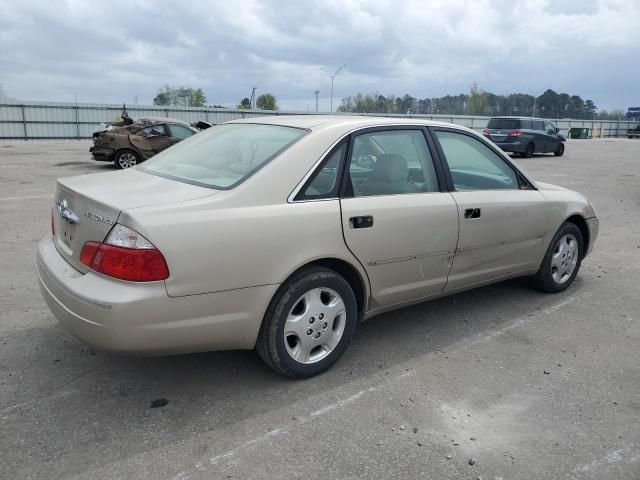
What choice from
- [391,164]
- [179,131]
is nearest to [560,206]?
[391,164]

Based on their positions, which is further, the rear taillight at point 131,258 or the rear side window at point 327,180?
the rear side window at point 327,180

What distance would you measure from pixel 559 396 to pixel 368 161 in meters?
1.83

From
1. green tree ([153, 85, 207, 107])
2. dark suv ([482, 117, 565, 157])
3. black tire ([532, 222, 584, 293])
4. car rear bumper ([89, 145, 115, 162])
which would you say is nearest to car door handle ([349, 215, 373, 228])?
black tire ([532, 222, 584, 293])

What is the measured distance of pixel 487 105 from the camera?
306ft

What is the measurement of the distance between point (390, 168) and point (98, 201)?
184cm

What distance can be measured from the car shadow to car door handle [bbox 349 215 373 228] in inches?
36.1

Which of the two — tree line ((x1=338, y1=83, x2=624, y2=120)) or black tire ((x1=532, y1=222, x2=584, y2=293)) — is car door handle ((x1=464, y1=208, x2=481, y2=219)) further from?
tree line ((x1=338, y1=83, x2=624, y2=120))

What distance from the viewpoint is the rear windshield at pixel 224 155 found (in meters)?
3.27

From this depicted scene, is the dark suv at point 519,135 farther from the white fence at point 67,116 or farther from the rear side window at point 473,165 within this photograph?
the rear side window at point 473,165

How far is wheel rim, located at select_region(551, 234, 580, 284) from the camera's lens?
195 inches

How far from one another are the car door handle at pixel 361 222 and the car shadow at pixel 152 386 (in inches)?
36.1

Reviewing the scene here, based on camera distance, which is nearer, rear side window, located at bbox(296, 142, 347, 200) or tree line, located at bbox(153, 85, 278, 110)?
rear side window, located at bbox(296, 142, 347, 200)

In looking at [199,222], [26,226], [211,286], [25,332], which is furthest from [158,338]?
[26,226]

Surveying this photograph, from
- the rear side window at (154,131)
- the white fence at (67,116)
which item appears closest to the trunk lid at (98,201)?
the rear side window at (154,131)
